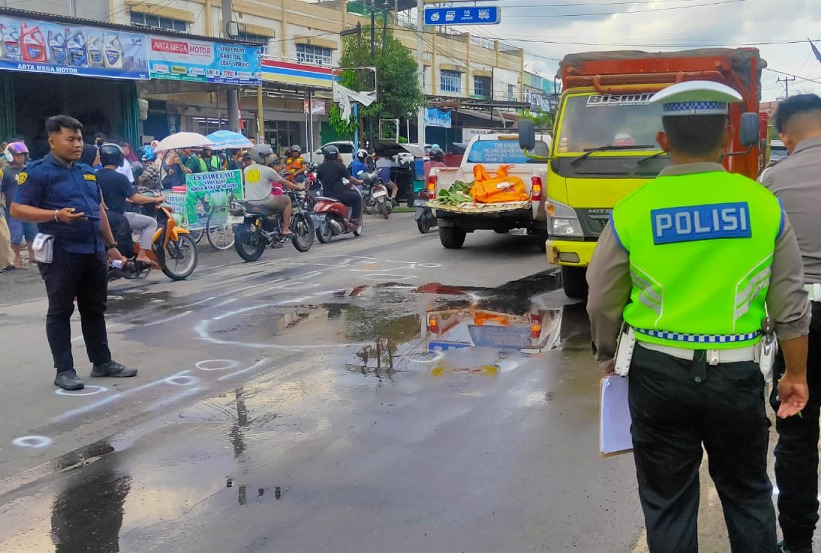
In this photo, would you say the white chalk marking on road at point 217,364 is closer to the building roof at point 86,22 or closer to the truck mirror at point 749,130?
the truck mirror at point 749,130

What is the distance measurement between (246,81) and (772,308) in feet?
67.1

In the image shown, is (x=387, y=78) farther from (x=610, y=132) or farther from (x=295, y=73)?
(x=610, y=132)

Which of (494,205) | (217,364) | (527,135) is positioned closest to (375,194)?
(494,205)

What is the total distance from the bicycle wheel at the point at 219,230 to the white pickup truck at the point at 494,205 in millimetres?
3674

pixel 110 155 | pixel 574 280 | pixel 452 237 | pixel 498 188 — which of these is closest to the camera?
pixel 574 280

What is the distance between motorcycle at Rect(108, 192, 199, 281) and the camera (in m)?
10.2

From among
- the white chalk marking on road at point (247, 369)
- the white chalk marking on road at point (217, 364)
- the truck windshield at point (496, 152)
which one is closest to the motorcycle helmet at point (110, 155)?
the white chalk marking on road at point (217, 364)

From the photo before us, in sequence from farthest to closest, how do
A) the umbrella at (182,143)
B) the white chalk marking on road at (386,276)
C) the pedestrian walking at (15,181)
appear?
1. the umbrella at (182,143)
2. the pedestrian walking at (15,181)
3. the white chalk marking on road at (386,276)

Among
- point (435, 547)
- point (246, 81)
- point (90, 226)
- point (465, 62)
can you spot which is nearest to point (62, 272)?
point (90, 226)

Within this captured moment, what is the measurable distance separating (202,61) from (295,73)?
11.6 meters

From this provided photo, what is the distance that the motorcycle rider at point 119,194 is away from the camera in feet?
31.5

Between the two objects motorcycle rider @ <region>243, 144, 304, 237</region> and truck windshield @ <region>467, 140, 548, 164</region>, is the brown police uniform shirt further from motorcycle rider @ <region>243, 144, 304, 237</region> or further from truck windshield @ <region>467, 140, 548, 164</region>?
truck windshield @ <region>467, 140, 548, 164</region>

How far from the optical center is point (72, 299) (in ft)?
19.9

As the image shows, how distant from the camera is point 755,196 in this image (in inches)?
97.7
